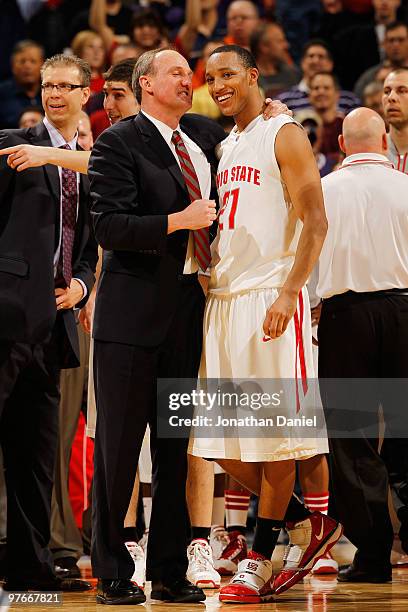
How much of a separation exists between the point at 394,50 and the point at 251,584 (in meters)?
6.29

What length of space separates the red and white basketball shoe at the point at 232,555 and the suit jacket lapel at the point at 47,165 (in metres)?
1.98

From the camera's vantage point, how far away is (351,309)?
505 cm

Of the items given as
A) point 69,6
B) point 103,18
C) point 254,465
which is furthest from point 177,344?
point 69,6

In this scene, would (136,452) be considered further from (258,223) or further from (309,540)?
(258,223)

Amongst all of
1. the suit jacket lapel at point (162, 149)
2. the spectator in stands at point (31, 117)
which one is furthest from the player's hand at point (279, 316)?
the spectator in stands at point (31, 117)

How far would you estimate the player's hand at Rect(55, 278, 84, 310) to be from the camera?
15.5 ft

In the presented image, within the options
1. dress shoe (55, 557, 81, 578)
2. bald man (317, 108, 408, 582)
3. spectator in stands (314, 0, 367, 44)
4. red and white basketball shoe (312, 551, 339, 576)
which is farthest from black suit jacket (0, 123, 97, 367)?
spectator in stands (314, 0, 367, 44)

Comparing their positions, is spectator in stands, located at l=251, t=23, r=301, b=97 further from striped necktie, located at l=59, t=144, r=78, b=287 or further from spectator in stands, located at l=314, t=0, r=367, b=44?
striped necktie, located at l=59, t=144, r=78, b=287

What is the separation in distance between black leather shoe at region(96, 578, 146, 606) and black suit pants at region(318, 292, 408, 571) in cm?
125

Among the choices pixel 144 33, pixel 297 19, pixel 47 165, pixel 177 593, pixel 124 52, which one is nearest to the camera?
pixel 177 593

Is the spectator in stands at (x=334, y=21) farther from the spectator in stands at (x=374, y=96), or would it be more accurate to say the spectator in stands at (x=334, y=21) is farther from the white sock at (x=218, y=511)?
the white sock at (x=218, y=511)

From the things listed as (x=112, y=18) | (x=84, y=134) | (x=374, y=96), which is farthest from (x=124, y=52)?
(x=84, y=134)

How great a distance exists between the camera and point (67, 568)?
5520 millimetres

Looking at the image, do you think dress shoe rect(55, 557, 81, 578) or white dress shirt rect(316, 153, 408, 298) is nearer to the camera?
white dress shirt rect(316, 153, 408, 298)
